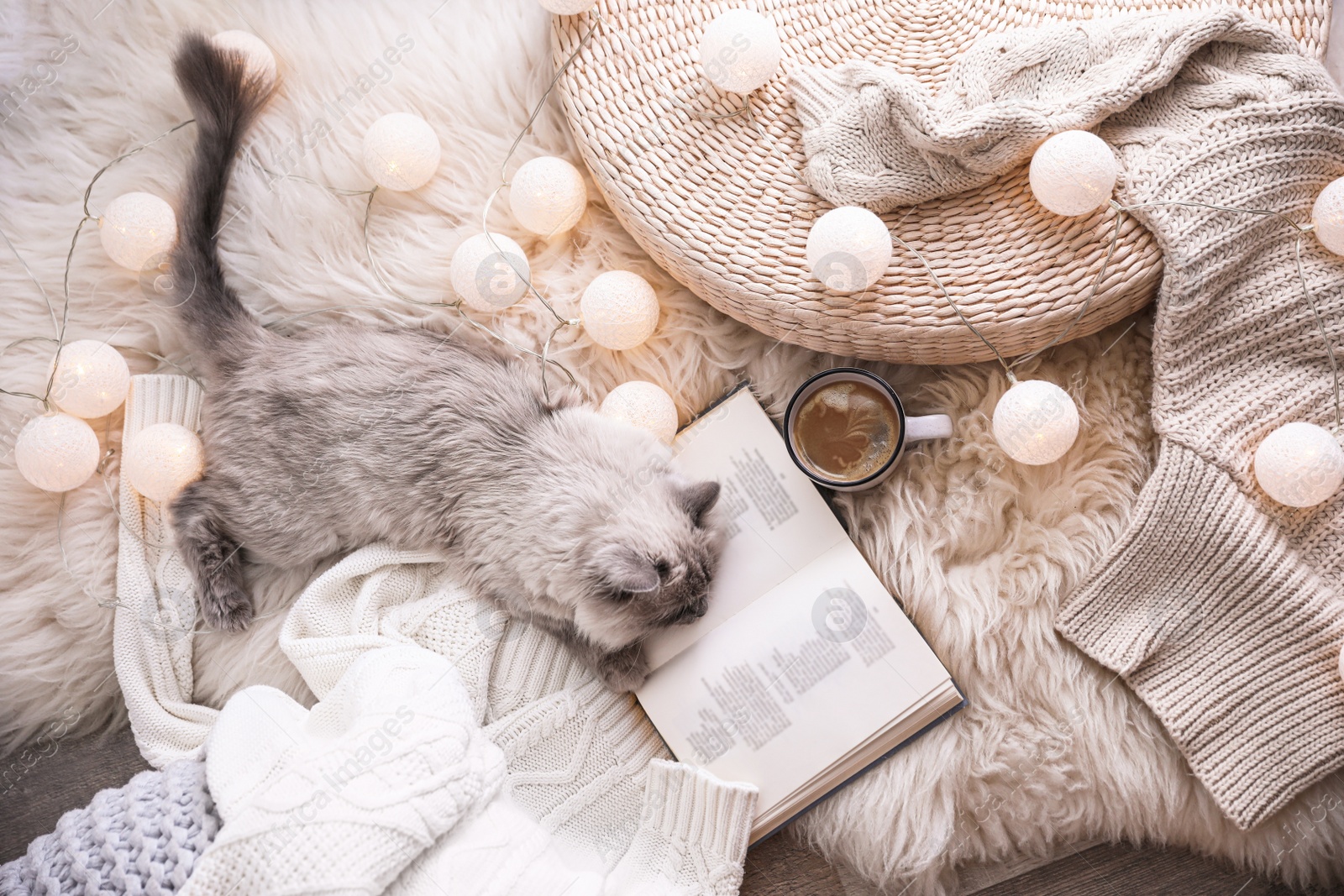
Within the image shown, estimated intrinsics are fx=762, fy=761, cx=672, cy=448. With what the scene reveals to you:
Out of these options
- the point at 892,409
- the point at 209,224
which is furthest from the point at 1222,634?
the point at 209,224

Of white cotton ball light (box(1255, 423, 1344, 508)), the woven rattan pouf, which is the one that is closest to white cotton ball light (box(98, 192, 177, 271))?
the woven rattan pouf

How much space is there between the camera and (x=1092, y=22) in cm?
86

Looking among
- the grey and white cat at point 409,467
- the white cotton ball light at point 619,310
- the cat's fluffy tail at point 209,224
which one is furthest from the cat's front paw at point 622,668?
the cat's fluffy tail at point 209,224

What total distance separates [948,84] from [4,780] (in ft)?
4.88

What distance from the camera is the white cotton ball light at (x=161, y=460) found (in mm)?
946

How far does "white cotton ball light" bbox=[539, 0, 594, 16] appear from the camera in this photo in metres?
0.89

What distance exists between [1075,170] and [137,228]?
3.61ft

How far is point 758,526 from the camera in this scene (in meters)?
0.98

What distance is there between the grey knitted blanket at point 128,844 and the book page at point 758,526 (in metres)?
0.55

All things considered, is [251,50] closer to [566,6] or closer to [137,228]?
[137,228]

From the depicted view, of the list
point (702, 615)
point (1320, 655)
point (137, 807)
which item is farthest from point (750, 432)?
point (137, 807)

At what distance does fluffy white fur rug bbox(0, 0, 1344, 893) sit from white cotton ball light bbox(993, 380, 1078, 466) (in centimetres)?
8

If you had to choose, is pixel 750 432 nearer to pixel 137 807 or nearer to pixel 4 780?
pixel 137 807

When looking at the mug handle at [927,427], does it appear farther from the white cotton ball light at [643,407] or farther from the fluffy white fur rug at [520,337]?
the white cotton ball light at [643,407]
